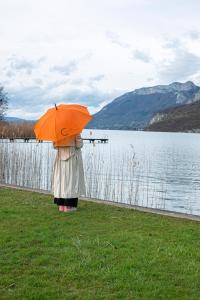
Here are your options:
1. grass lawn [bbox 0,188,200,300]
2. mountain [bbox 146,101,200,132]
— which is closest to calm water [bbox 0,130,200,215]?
grass lawn [bbox 0,188,200,300]

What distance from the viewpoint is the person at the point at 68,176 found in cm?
1005

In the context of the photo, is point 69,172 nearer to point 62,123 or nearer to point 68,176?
point 68,176

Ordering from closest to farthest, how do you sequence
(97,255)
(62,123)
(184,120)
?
(97,255), (62,123), (184,120)

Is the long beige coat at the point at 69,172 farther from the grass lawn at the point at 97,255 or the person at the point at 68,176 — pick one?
the grass lawn at the point at 97,255

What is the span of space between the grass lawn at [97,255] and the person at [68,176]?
0.30 metres

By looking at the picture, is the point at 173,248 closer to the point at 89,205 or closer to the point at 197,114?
the point at 89,205

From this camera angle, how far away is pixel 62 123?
972 centimetres

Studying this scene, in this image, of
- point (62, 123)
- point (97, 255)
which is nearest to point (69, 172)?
point (62, 123)

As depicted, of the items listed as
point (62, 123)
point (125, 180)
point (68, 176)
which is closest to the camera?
point (62, 123)

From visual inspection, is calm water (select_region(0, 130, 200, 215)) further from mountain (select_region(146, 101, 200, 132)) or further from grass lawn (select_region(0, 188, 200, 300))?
mountain (select_region(146, 101, 200, 132))

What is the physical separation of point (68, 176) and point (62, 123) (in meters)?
1.08

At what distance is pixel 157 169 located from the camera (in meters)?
38.9

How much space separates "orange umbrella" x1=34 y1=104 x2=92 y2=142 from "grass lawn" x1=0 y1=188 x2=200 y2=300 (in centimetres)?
150

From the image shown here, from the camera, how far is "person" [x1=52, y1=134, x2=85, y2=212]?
10.0m
